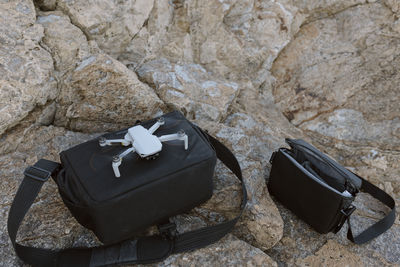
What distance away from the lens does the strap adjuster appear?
148 cm

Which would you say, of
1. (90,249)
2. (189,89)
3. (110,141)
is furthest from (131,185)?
(189,89)

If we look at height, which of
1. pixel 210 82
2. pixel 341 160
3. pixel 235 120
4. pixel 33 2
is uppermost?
pixel 33 2

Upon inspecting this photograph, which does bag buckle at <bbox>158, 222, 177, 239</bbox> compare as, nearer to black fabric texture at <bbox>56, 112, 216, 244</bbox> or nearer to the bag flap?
black fabric texture at <bbox>56, 112, 216, 244</bbox>

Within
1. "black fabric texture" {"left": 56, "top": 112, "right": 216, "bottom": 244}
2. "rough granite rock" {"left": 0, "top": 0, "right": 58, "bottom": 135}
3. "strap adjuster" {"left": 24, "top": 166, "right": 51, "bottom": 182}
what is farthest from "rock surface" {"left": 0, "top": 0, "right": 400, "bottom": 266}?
"strap adjuster" {"left": 24, "top": 166, "right": 51, "bottom": 182}

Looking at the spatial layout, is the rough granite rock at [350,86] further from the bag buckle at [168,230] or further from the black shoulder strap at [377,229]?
the bag buckle at [168,230]

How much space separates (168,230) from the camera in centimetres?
163

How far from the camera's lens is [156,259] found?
1544mm

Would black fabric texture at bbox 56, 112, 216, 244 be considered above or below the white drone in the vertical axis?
below

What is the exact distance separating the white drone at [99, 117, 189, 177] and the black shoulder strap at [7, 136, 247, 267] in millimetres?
373

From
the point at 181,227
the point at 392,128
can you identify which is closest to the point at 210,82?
the point at 181,227

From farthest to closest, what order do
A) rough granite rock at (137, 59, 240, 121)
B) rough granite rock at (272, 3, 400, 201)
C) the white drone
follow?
rough granite rock at (272, 3, 400, 201), rough granite rock at (137, 59, 240, 121), the white drone

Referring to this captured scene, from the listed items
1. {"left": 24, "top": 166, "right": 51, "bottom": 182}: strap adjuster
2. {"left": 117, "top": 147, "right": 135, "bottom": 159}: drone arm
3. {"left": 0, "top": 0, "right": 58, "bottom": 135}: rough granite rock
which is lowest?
{"left": 24, "top": 166, "right": 51, "bottom": 182}: strap adjuster

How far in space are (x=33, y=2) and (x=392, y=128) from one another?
12.0 ft

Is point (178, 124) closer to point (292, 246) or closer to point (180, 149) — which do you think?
point (180, 149)
